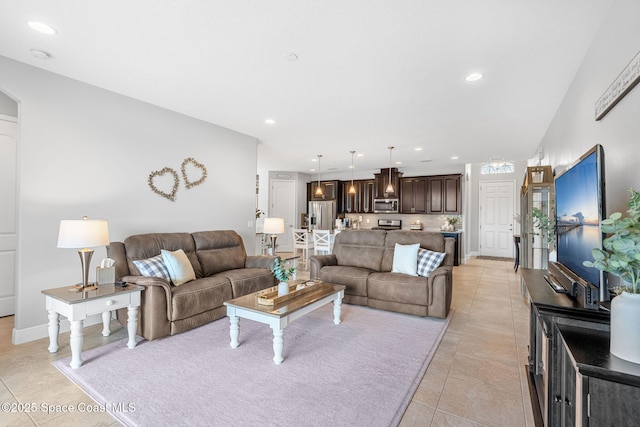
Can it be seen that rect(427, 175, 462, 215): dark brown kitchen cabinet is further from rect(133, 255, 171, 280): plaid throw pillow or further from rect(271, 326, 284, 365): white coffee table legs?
rect(133, 255, 171, 280): plaid throw pillow

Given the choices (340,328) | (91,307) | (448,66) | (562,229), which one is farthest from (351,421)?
(448,66)

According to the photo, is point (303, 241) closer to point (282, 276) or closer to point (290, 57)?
point (282, 276)

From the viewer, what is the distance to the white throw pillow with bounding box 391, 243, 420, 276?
3.94 m

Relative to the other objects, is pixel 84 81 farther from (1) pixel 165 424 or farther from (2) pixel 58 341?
(1) pixel 165 424

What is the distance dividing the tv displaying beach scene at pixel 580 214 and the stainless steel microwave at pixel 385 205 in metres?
6.12

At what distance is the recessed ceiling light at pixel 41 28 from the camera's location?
7.29ft

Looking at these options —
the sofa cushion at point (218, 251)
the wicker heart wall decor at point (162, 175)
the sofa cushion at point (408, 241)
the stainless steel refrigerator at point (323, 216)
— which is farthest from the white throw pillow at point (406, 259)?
the stainless steel refrigerator at point (323, 216)

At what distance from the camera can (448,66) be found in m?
2.73

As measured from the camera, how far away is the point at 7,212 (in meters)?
3.59

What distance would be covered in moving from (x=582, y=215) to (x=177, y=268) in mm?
3513

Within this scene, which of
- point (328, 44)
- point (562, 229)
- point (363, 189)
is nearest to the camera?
point (562, 229)

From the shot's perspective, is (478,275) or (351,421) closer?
(351,421)

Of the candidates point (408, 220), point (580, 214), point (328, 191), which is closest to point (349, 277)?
point (580, 214)

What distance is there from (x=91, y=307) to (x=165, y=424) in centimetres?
133
